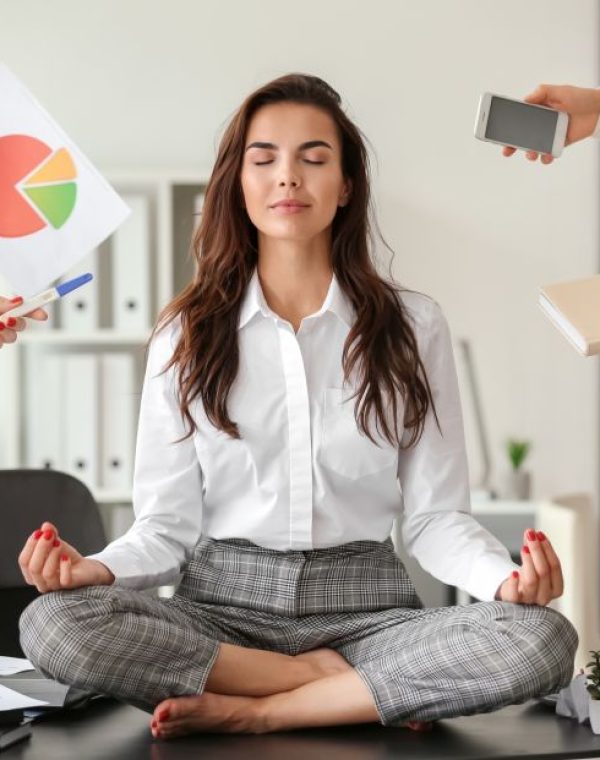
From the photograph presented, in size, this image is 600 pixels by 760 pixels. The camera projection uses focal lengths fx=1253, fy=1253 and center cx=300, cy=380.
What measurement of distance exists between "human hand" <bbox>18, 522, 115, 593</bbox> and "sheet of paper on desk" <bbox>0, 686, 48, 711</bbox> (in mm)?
186

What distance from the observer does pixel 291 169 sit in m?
1.88

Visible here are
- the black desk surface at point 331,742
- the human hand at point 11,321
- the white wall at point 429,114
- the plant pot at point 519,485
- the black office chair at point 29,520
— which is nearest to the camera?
the black desk surface at point 331,742

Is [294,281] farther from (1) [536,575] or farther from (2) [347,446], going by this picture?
(1) [536,575]

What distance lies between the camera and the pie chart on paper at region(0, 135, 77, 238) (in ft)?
7.22

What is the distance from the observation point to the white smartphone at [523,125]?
5.66 ft

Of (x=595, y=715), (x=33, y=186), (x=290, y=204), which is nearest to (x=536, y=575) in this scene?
(x=595, y=715)

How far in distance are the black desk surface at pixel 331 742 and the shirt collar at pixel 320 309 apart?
607 millimetres

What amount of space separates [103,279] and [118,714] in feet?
6.09

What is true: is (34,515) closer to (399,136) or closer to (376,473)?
(376,473)

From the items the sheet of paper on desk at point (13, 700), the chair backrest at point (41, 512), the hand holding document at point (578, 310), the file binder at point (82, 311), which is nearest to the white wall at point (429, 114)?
the file binder at point (82, 311)

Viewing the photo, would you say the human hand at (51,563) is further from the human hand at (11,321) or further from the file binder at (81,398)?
the file binder at (81,398)

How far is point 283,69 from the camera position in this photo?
12.0 ft

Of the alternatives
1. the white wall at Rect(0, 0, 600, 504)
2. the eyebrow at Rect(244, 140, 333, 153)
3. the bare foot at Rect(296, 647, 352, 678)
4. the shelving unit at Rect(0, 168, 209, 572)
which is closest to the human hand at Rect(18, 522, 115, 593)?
the bare foot at Rect(296, 647, 352, 678)

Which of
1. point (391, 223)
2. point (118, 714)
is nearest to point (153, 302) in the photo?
point (391, 223)
